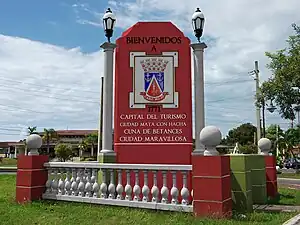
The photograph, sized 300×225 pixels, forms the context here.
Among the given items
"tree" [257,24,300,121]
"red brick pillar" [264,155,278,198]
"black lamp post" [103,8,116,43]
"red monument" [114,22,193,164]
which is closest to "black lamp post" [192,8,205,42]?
"red monument" [114,22,193,164]

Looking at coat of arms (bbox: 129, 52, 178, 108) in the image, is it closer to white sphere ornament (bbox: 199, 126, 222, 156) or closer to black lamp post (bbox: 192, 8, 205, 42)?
black lamp post (bbox: 192, 8, 205, 42)

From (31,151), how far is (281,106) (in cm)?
1993

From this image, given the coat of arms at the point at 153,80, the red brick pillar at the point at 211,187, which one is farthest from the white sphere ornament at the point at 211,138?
the coat of arms at the point at 153,80

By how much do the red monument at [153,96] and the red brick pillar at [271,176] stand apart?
9.86ft

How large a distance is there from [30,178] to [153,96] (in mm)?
3593

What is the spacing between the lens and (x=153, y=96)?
9.83 m

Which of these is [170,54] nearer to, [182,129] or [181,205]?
[182,129]

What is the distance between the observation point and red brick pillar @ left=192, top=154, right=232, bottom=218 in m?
6.53

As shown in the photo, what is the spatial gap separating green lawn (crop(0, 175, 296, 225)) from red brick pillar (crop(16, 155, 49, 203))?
51 cm

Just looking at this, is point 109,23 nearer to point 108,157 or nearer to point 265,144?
point 108,157

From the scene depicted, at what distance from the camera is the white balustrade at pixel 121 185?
7172mm

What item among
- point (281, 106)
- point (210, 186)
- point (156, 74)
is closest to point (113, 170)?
point (210, 186)

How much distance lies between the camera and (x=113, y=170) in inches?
Answer: 311

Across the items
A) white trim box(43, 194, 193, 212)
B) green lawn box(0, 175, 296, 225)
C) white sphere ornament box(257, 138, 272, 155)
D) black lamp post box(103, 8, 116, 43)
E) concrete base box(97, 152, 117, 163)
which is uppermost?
black lamp post box(103, 8, 116, 43)
